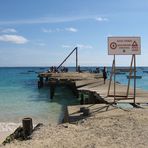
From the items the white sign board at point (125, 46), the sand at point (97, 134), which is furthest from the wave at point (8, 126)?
the sand at point (97, 134)

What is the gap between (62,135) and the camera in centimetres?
1034

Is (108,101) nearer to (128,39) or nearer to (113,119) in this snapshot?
A: (128,39)

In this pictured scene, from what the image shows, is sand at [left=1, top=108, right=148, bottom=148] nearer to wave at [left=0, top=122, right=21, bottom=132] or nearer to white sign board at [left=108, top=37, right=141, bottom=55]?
white sign board at [left=108, top=37, right=141, bottom=55]

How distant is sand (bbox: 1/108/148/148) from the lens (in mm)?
9344

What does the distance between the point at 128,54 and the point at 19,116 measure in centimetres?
876

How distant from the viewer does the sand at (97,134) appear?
30.7 ft

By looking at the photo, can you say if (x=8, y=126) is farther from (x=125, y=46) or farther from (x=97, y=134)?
(x=97, y=134)

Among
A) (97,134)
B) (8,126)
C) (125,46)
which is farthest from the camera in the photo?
(8,126)

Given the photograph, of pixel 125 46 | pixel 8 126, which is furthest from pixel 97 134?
pixel 8 126

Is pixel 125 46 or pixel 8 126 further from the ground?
pixel 125 46

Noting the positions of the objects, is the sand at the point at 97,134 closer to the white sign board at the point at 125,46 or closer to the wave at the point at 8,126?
the white sign board at the point at 125,46

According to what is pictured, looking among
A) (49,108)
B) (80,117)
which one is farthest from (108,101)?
(49,108)

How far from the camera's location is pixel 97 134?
10258 millimetres

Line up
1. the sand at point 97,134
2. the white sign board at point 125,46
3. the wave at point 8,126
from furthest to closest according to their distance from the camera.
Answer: the wave at point 8,126, the white sign board at point 125,46, the sand at point 97,134
